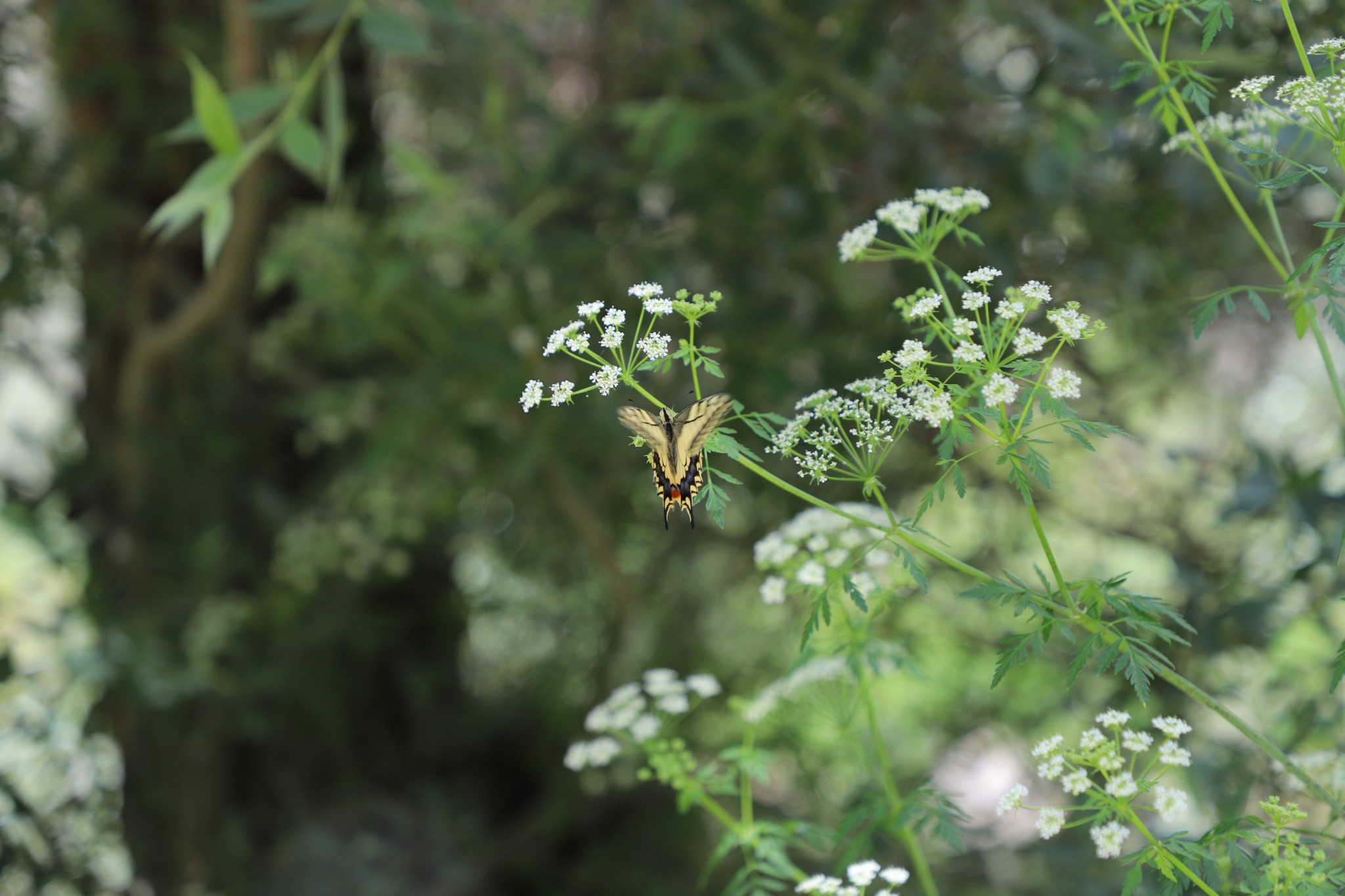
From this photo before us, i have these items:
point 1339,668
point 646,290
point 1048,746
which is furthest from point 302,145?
point 1339,668

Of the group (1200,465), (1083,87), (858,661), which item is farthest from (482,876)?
(1083,87)

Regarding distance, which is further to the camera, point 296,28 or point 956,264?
point 956,264

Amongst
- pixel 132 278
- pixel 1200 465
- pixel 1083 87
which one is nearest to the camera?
pixel 1083 87

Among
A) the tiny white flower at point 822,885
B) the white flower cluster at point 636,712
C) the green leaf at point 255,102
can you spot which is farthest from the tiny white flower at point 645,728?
the green leaf at point 255,102

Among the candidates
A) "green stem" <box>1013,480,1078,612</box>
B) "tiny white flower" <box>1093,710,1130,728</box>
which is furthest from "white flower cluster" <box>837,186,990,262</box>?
"tiny white flower" <box>1093,710,1130,728</box>

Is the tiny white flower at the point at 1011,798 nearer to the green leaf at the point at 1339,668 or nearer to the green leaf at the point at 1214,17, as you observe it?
the green leaf at the point at 1339,668

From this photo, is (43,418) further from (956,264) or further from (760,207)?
(956,264)
